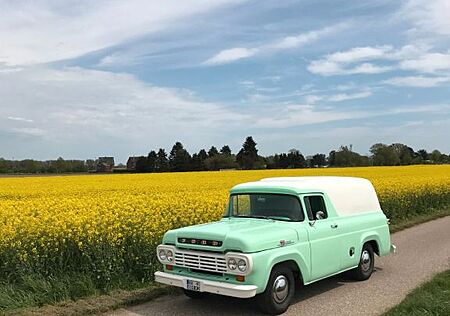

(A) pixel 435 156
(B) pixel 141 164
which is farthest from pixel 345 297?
(A) pixel 435 156

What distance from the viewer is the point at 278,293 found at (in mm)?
6855

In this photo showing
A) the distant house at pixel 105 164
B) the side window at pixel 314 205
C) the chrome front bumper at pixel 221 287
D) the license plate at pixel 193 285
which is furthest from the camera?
the distant house at pixel 105 164

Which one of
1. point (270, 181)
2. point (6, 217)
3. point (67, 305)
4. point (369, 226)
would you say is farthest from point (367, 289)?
point (6, 217)

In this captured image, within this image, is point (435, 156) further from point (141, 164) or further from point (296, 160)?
point (141, 164)

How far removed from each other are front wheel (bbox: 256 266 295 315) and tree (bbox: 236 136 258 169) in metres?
76.1

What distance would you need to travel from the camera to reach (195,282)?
22.1 ft

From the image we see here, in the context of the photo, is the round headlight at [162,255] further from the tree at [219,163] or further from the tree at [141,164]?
the tree at [219,163]

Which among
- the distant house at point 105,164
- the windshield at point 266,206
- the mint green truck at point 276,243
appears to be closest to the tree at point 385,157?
the distant house at point 105,164

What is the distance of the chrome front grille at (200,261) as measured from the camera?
21.7 feet

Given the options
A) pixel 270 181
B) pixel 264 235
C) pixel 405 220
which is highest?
pixel 270 181

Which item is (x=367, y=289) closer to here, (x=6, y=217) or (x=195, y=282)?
(x=195, y=282)

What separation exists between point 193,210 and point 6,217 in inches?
151

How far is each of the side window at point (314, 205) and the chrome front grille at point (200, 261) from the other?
71.6 inches

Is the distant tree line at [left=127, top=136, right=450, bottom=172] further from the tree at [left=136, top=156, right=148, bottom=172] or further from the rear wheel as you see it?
the rear wheel
